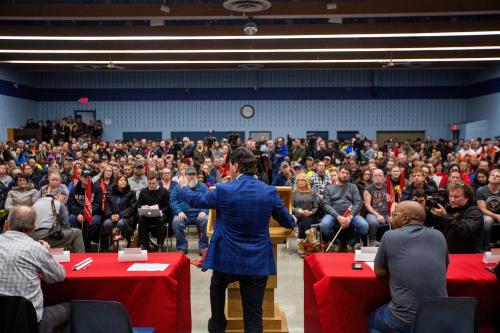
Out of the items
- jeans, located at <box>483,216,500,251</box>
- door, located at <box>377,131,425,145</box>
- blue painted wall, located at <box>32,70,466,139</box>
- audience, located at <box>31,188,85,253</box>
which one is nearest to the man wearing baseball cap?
audience, located at <box>31,188,85,253</box>

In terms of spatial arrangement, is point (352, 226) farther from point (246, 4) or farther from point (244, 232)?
point (246, 4)

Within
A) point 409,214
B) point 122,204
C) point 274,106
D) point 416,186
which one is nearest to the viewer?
point 409,214

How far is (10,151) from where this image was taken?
10438 millimetres

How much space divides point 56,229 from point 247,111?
12.7 meters

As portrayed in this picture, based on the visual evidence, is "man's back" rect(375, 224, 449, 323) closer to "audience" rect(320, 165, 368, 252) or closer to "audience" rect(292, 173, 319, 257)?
"audience" rect(320, 165, 368, 252)

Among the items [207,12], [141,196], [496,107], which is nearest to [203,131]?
[207,12]

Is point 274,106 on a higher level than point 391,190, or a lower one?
higher

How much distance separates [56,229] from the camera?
5043mm

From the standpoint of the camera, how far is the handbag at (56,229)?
4992mm

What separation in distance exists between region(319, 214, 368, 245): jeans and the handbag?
3129mm

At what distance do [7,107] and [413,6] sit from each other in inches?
513

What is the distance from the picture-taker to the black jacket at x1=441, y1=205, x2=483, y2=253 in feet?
12.2

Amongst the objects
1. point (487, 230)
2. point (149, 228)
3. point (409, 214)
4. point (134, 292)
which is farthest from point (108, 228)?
point (487, 230)

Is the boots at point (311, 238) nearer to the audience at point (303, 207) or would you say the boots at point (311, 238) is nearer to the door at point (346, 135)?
the audience at point (303, 207)
